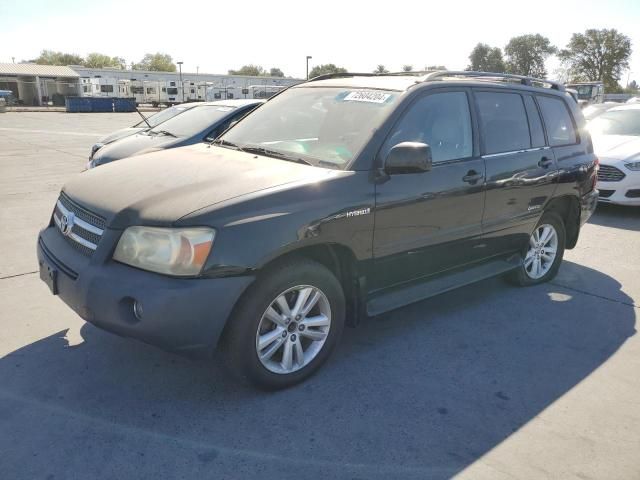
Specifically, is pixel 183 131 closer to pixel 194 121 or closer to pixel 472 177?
pixel 194 121

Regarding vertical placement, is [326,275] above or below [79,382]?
above

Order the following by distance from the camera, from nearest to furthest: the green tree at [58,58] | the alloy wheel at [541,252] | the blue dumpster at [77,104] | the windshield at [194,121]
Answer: the alloy wheel at [541,252] < the windshield at [194,121] < the blue dumpster at [77,104] < the green tree at [58,58]

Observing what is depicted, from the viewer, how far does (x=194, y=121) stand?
26.7 ft

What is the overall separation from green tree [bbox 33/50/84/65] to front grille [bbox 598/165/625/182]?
381 feet

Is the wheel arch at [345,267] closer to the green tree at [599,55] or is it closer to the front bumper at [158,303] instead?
the front bumper at [158,303]

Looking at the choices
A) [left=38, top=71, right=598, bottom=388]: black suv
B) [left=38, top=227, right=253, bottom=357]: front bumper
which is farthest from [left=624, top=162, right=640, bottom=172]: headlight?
[left=38, top=227, right=253, bottom=357]: front bumper

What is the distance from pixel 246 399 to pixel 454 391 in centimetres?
124

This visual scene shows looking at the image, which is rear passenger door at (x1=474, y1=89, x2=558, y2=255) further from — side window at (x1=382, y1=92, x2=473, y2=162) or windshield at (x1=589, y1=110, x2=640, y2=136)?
windshield at (x1=589, y1=110, x2=640, y2=136)

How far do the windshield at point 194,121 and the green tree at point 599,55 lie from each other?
8227cm

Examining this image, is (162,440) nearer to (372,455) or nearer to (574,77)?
(372,455)

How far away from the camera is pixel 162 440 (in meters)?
2.64

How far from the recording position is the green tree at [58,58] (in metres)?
105

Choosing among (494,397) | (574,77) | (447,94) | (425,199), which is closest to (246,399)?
(494,397)

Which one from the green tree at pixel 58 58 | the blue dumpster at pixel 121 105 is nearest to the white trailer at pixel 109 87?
the blue dumpster at pixel 121 105
